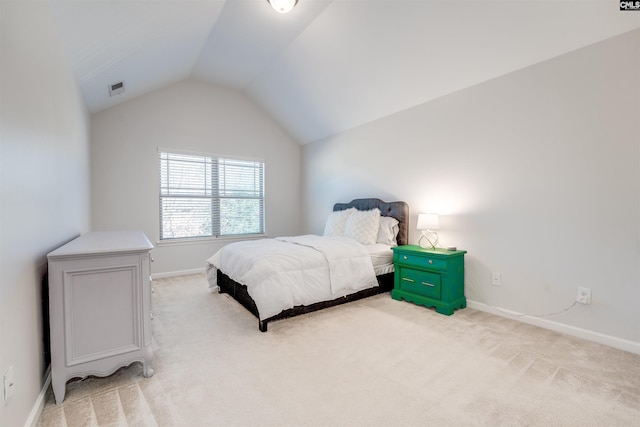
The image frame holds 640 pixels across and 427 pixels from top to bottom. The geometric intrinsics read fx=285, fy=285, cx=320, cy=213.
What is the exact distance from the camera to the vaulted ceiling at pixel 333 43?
2.26 meters

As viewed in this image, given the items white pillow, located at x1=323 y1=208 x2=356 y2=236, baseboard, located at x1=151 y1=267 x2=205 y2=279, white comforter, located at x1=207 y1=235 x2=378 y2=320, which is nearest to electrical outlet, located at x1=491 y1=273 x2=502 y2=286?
white comforter, located at x1=207 y1=235 x2=378 y2=320

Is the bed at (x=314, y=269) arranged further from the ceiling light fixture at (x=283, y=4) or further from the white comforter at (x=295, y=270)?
the ceiling light fixture at (x=283, y=4)

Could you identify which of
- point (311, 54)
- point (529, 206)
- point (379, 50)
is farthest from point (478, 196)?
point (311, 54)

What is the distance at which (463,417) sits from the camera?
147 cm

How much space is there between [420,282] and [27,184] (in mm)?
3214

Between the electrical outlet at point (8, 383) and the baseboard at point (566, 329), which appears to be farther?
the baseboard at point (566, 329)

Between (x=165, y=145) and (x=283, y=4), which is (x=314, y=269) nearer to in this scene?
(x=283, y=4)

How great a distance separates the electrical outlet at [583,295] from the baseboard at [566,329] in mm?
239

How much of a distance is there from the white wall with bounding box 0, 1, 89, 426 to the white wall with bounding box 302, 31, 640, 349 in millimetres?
3555

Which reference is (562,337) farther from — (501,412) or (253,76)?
(253,76)

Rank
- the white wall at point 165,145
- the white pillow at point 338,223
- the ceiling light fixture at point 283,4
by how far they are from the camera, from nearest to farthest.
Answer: the ceiling light fixture at point 283,4 → the white wall at point 165,145 → the white pillow at point 338,223

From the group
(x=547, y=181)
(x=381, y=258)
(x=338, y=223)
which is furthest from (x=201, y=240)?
(x=547, y=181)

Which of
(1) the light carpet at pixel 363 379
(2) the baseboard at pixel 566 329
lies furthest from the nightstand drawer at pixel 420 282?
(2) the baseboard at pixel 566 329

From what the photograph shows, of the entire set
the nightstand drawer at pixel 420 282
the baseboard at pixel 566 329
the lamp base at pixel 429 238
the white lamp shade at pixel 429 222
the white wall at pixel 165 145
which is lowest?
the baseboard at pixel 566 329
